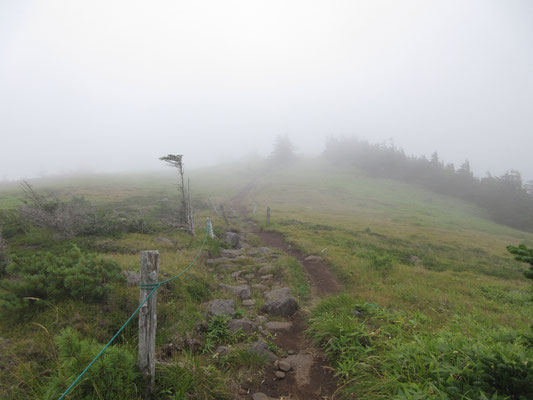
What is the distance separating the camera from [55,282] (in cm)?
500

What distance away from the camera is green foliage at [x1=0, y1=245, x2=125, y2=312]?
470 cm

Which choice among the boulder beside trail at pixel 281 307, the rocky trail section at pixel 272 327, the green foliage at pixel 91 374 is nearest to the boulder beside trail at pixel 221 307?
the rocky trail section at pixel 272 327

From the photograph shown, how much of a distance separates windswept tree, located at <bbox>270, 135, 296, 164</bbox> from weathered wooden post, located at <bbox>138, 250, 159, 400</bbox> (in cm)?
9054

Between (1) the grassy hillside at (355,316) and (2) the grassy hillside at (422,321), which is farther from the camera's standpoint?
(1) the grassy hillside at (355,316)

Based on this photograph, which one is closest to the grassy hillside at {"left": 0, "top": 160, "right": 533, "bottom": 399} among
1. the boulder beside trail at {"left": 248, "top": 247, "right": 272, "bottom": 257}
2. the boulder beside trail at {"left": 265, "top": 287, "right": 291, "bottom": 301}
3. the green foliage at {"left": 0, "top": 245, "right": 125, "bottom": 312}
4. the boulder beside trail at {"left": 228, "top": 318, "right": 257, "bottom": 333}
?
the green foliage at {"left": 0, "top": 245, "right": 125, "bottom": 312}

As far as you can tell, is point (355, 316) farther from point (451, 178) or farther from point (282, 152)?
point (282, 152)

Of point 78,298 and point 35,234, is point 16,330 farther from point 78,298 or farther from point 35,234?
point 35,234

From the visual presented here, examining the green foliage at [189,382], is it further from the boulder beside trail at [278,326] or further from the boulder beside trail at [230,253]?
the boulder beside trail at [230,253]

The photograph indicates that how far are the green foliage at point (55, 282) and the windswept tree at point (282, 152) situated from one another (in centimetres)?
8895

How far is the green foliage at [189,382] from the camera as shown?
3.71 meters

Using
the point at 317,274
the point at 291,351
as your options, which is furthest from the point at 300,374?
the point at 317,274

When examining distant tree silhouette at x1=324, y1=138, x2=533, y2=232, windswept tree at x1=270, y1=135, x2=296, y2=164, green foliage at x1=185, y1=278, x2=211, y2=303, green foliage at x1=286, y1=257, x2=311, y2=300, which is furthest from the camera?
windswept tree at x1=270, y1=135, x2=296, y2=164

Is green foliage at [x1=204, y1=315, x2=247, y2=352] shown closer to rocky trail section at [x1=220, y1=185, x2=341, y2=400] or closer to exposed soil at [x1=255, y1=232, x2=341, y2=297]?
rocky trail section at [x1=220, y1=185, x2=341, y2=400]

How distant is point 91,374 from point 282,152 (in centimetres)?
9354
